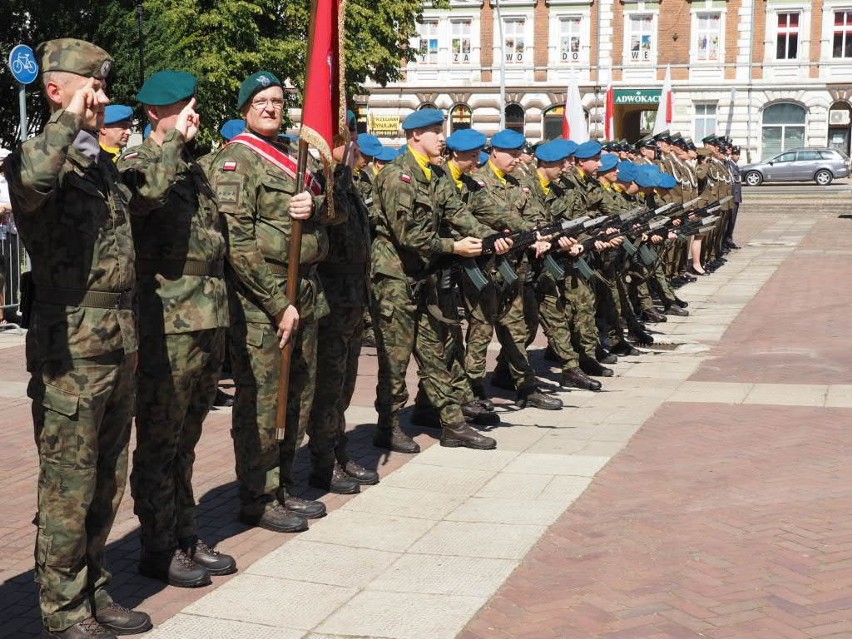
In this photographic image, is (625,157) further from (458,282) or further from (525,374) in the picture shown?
(458,282)

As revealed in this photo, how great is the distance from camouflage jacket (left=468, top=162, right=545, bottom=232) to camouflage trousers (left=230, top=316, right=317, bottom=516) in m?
2.94

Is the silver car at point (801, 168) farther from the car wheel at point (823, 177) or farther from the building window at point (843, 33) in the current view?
the building window at point (843, 33)

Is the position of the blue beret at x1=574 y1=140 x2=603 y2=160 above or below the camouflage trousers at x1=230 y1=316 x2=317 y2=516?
above

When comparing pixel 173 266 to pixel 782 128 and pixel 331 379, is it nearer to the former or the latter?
pixel 331 379

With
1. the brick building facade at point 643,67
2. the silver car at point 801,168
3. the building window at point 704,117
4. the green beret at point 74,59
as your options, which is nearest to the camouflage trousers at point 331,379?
the green beret at point 74,59

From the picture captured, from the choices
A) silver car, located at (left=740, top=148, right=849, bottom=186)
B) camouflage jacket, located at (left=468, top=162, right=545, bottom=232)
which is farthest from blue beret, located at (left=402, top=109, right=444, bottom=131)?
silver car, located at (left=740, top=148, right=849, bottom=186)

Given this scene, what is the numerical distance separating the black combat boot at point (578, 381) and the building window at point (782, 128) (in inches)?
1721

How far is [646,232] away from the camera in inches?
516

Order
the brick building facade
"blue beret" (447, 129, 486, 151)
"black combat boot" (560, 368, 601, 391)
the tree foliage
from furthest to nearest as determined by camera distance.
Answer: the brick building facade
the tree foliage
"black combat boot" (560, 368, 601, 391)
"blue beret" (447, 129, 486, 151)

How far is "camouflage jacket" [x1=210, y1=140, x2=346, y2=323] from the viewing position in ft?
19.4

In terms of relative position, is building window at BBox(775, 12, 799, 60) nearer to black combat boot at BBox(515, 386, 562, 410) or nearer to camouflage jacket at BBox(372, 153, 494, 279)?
black combat boot at BBox(515, 386, 562, 410)

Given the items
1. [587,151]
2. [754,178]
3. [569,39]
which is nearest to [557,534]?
[587,151]

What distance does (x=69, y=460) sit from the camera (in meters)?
4.63

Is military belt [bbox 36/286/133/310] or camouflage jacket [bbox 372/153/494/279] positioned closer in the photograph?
military belt [bbox 36/286/133/310]
